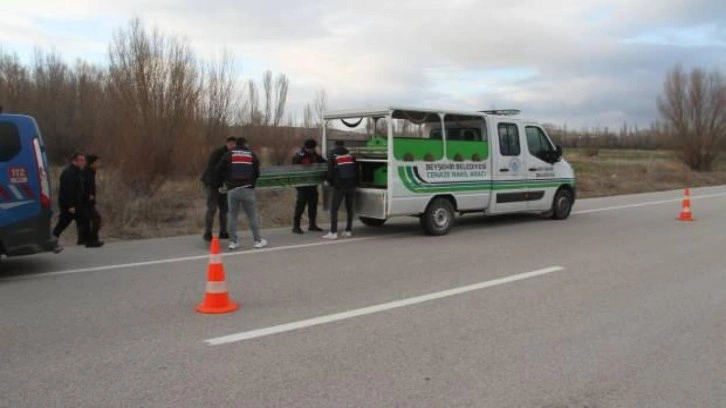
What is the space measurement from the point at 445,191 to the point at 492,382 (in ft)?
26.0

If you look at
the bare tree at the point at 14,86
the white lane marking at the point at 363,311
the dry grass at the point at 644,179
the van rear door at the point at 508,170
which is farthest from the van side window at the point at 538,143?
the bare tree at the point at 14,86

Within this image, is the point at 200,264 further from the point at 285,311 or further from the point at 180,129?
the point at 180,129

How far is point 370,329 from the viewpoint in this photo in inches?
234

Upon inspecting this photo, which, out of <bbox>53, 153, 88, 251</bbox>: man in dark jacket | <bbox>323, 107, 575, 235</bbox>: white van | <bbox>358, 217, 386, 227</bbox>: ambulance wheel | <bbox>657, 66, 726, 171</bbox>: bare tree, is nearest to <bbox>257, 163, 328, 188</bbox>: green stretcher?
<bbox>323, 107, 575, 235</bbox>: white van

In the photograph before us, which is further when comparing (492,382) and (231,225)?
(231,225)

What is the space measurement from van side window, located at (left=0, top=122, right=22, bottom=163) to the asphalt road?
153 centimetres

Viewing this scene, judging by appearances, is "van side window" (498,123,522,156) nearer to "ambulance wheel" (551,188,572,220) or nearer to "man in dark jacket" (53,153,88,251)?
"ambulance wheel" (551,188,572,220)

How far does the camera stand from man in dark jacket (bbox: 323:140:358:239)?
38.8 feet

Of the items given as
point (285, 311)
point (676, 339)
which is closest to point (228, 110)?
point (285, 311)

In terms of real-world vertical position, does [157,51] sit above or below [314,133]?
above

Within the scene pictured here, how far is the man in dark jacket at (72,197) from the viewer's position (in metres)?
10.5

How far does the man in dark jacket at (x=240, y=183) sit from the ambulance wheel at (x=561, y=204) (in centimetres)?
729

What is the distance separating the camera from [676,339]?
225 inches

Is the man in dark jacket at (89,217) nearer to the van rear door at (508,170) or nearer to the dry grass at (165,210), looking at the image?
the dry grass at (165,210)
